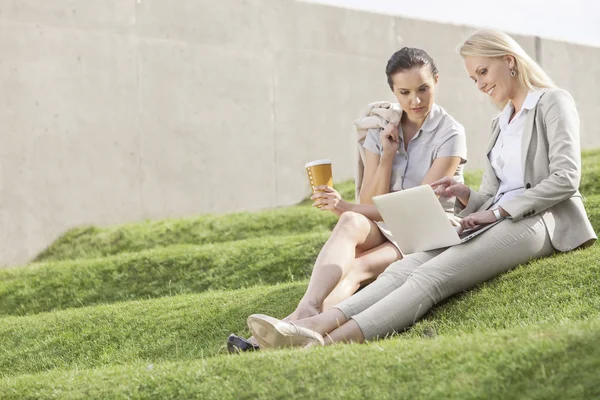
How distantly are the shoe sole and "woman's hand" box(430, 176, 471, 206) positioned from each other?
1124 mm

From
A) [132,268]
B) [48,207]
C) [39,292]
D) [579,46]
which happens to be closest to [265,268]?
[132,268]

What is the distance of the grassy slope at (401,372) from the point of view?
3072 millimetres

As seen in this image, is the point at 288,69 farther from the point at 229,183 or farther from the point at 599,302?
the point at 599,302

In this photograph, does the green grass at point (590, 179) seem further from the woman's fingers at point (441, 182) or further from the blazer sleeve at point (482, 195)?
the woman's fingers at point (441, 182)

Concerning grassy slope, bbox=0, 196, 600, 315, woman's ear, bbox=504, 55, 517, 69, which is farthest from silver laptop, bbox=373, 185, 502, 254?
grassy slope, bbox=0, 196, 600, 315

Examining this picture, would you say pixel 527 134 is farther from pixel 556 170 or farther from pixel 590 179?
pixel 590 179

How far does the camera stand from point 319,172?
4570 mm

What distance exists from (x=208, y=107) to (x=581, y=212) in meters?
7.49

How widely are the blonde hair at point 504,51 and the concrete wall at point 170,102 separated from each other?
6750mm

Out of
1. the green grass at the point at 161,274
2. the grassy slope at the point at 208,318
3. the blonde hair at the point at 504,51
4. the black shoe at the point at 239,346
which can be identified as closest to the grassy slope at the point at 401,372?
the black shoe at the point at 239,346

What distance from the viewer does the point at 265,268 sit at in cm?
715

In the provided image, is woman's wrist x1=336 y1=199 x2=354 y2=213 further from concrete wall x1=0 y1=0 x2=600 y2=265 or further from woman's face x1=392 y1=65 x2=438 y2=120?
concrete wall x1=0 y1=0 x2=600 y2=265

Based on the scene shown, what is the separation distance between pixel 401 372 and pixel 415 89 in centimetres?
212

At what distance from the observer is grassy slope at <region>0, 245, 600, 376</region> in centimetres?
430
